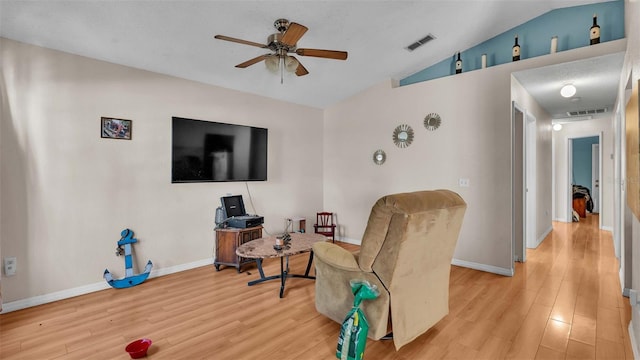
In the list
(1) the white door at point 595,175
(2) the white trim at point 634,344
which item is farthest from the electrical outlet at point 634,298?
(1) the white door at point 595,175

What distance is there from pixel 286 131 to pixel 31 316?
142 inches

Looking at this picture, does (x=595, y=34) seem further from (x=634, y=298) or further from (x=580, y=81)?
(x=634, y=298)

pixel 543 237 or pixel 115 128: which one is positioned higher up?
pixel 115 128

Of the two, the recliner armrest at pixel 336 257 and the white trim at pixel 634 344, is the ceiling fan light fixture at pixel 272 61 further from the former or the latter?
the white trim at pixel 634 344

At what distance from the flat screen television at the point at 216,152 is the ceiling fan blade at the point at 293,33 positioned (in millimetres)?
1838

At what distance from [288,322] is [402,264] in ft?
3.71

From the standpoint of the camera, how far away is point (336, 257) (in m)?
2.13

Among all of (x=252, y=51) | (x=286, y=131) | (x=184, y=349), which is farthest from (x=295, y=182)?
(x=184, y=349)

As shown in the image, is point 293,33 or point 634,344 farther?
point 293,33

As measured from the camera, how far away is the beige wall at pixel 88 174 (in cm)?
264

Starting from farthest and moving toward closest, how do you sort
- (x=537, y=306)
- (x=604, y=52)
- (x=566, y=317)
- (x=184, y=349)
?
(x=604, y=52) → (x=537, y=306) → (x=566, y=317) → (x=184, y=349)

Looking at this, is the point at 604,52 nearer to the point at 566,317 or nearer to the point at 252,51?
the point at 566,317

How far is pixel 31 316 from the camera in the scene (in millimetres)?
2527

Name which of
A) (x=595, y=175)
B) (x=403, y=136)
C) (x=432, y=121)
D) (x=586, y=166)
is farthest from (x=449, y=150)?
(x=586, y=166)
